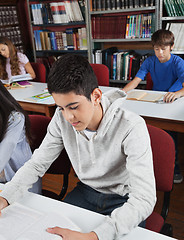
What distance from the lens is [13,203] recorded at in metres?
0.98

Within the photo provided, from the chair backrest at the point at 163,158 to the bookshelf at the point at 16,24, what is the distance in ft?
12.8

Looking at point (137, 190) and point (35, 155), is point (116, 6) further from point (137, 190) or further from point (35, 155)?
point (137, 190)

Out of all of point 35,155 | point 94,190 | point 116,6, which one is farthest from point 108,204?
point 116,6

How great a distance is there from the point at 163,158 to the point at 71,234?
22.8 inches

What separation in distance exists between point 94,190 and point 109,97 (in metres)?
0.42

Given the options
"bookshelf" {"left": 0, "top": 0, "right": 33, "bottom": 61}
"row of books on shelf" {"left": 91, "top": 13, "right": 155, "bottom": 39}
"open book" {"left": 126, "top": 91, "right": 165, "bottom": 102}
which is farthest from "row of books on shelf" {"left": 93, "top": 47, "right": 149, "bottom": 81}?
"bookshelf" {"left": 0, "top": 0, "right": 33, "bottom": 61}

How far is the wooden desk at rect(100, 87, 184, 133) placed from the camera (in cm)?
187

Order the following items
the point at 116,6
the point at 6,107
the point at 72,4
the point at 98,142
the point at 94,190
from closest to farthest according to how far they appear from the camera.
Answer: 1. the point at 98,142
2. the point at 94,190
3. the point at 6,107
4. the point at 116,6
5. the point at 72,4

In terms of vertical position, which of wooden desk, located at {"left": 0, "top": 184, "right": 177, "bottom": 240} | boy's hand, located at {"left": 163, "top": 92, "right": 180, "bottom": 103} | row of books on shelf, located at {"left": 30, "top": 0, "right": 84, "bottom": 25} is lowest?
boy's hand, located at {"left": 163, "top": 92, "right": 180, "bottom": 103}

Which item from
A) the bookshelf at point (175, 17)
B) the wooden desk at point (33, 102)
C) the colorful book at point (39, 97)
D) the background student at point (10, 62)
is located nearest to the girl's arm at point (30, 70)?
the background student at point (10, 62)

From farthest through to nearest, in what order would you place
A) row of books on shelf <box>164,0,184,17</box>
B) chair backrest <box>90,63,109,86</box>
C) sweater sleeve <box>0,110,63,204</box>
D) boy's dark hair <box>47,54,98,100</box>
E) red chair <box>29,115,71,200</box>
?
row of books on shelf <box>164,0,184,17</box> < chair backrest <box>90,63,109,86</box> < red chair <box>29,115,71,200</box> < sweater sleeve <box>0,110,63,204</box> < boy's dark hair <box>47,54,98,100</box>

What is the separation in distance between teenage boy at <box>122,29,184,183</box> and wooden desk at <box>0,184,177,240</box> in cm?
147

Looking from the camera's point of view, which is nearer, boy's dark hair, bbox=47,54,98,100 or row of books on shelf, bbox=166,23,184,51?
boy's dark hair, bbox=47,54,98,100

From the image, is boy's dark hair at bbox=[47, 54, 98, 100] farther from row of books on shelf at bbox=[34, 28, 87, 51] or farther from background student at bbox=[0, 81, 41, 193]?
row of books on shelf at bbox=[34, 28, 87, 51]
